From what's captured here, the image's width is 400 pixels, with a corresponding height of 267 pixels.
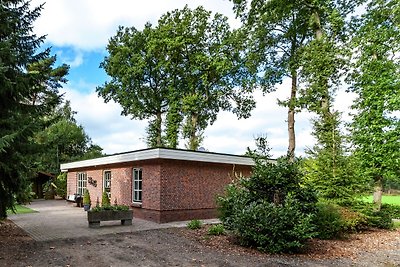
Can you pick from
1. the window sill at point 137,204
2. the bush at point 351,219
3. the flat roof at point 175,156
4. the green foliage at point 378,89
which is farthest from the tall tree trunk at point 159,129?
the bush at point 351,219

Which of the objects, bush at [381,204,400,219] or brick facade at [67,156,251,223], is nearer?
brick facade at [67,156,251,223]

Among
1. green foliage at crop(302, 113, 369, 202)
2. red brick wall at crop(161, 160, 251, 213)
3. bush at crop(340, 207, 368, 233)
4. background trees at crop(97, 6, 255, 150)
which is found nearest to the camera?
bush at crop(340, 207, 368, 233)

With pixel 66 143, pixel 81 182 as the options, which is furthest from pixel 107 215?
pixel 66 143

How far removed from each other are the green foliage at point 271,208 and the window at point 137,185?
494cm

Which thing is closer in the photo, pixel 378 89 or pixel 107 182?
pixel 378 89

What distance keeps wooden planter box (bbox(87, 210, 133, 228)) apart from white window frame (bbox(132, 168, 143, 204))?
2250mm

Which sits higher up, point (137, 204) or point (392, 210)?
point (137, 204)

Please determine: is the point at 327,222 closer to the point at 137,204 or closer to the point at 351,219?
the point at 351,219

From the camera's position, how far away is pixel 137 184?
13.6m

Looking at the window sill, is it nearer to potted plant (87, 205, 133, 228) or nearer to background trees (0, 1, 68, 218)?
potted plant (87, 205, 133, 228)

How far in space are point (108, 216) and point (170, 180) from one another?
2.72 m

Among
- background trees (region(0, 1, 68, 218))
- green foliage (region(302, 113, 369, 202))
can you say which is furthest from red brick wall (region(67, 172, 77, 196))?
green foliage (region(302, 113, 369, 202))

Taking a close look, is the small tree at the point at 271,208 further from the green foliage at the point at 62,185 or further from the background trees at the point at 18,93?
the green foliage at the point at 62,185

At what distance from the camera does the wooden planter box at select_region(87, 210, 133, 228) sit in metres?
10.4
